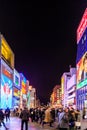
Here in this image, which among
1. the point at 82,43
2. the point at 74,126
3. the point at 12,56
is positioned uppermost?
the point at 12,56

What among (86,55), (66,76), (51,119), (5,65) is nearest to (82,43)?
(86,55)

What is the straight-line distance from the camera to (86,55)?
47.2 meters

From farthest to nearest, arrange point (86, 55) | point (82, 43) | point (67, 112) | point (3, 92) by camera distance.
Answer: point (3, 92) < point (82, 43) < point (86, 55) < point (67, 112)

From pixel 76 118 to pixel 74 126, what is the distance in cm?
164

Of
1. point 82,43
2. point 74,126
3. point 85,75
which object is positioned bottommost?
point 74,126

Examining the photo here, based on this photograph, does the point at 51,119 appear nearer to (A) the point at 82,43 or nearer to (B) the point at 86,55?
(B) the point at 86,55

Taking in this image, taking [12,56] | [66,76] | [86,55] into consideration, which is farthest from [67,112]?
[66,76]

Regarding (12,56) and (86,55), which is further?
(12,56)

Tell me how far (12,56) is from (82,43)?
67.6 metres

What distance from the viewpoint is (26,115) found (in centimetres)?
3294

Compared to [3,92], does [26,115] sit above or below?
below

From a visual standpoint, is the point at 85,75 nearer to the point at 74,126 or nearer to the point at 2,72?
the point at 74,126

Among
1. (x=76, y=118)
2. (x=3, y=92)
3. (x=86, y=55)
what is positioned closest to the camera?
(x=76, y=118)

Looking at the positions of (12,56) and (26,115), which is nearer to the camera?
(26,115)
